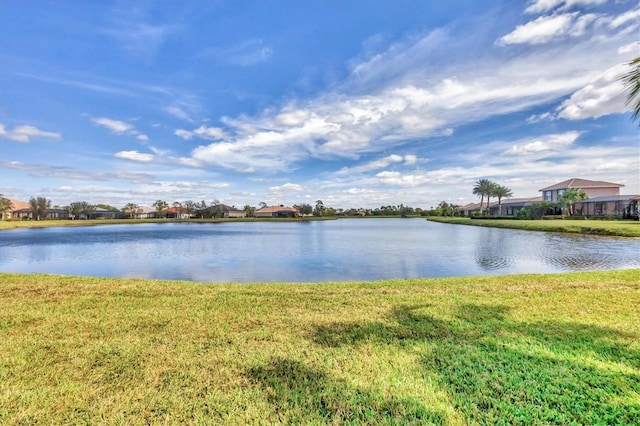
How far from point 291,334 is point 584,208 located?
6246 cm

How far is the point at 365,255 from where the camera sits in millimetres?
16000

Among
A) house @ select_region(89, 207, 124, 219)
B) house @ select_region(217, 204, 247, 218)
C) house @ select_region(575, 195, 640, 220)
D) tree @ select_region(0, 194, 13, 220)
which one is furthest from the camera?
house @ select_region(217, 204, 247, 218)

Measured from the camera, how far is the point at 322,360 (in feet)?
11.1

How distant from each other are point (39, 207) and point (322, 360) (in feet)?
338

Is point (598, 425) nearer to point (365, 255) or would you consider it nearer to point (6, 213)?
point (365, 255)

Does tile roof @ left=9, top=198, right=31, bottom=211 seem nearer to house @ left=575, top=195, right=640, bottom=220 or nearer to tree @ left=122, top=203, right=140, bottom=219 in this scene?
tree @ left=122, top=203, right=140, bottom=219

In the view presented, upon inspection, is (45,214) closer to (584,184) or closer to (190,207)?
(190,207)

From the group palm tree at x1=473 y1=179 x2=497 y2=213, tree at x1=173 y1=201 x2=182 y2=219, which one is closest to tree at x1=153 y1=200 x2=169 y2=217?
tree at x1=173 y1=201 x2=182 y2=219

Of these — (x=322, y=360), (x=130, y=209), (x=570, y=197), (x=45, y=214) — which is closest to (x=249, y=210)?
(x=130, y=209)

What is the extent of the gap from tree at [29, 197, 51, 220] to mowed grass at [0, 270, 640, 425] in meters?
96.9

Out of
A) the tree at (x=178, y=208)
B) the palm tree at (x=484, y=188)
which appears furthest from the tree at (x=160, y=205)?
the palm tree at (x=484, y=188)

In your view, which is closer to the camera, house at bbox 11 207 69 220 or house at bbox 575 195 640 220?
house at bbox 575 195 640 220

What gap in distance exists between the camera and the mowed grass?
255cm

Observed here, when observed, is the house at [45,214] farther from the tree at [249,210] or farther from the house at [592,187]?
the house at [592,187]
